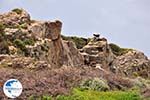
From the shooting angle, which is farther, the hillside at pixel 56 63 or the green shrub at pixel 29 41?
the green shrub at pixel 29 41

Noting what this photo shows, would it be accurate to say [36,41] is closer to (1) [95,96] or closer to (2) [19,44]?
(2) [19,44]

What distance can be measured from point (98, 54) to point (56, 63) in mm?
10492

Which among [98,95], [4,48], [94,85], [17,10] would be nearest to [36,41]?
[4,48]

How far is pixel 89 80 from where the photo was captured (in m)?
25.1

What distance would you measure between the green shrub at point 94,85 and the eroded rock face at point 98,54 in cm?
2431

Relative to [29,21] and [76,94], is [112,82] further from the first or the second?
[29,21]

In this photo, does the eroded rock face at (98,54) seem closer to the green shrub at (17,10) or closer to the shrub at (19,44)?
the green shrub at (17,10)

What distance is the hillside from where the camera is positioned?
73.6ft

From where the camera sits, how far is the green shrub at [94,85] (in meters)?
24.2

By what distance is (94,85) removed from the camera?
80.5 ft

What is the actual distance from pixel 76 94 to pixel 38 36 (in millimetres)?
26398

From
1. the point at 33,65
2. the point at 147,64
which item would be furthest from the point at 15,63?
the point at 147,64

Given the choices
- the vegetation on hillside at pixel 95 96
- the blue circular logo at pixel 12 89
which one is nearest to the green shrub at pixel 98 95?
the vegetation on hillside at pixel 95 96

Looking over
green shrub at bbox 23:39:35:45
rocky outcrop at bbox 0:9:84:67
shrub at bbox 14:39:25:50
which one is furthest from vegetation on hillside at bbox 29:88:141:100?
green shrub at bbox 23:39:35:45
